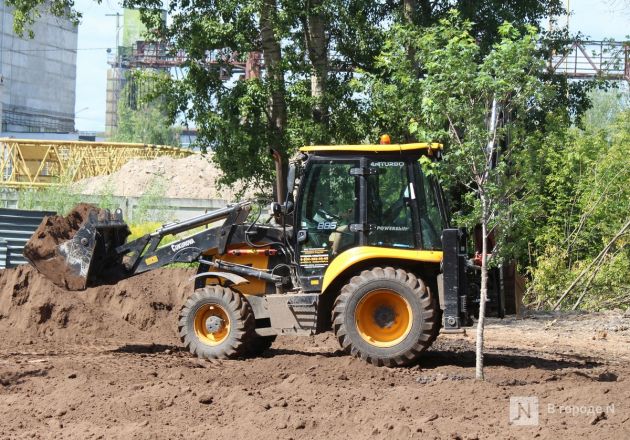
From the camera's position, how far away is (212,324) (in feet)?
39.7

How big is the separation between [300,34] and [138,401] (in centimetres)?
1040

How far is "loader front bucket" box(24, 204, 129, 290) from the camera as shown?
12.4 m

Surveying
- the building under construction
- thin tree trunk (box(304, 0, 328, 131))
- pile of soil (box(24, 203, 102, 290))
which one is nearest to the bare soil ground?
pile of soil (box(24, 203, 102, 290))

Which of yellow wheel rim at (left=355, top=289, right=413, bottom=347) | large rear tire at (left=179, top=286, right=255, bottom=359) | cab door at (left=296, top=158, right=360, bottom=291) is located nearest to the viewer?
yellow wheel rim at (left=355, top=289, right=413, bottom=347)

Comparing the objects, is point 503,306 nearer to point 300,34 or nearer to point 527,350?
point 527,350

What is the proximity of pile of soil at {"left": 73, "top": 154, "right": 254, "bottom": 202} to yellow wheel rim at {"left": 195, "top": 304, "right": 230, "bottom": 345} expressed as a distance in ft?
102

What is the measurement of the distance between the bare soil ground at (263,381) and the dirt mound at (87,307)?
22 millimetres

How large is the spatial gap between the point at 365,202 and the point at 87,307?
6.40 m

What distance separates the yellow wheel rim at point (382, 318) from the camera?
11070mm

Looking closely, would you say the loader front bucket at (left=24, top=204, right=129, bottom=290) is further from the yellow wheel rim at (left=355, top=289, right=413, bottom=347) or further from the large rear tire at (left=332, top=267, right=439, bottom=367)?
the yellow wheel rim at (left=355, top=289, right=413, bottom=347)

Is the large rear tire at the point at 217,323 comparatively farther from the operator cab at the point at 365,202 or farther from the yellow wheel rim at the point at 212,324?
the operator cab at the point at 365,202

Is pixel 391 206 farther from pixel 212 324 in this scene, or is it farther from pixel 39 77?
pixel 39 77

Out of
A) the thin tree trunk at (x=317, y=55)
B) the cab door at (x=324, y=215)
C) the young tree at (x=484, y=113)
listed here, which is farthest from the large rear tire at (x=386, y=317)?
the thin tree trunk at (x=317, y=55)

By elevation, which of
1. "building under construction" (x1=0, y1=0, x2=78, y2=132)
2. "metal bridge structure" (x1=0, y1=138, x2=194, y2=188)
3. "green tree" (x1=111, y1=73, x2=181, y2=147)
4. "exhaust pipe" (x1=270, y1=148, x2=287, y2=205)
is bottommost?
"exhaust pipe" (x1=270, y1=148, x2=287, y2=205)
